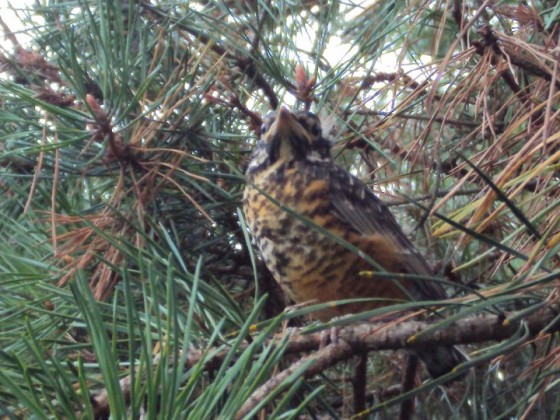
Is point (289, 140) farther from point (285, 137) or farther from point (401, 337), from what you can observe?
point (401, 337)

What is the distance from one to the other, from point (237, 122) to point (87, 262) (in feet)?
2.03

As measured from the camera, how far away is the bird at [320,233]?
6.19 feet

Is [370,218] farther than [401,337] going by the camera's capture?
Yes

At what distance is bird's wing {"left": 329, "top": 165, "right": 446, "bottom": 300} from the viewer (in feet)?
6.47

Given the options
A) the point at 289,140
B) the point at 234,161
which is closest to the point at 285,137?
the point at 289,140

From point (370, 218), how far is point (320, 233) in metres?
0.26

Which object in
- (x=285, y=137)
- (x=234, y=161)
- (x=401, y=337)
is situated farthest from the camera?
(x=285, y=137)

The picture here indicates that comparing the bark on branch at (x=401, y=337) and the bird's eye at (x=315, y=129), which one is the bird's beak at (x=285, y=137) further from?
the bark on branch at (x=401, y=337)

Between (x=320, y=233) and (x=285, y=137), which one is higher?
(x=285, y=137)

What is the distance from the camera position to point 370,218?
203cm

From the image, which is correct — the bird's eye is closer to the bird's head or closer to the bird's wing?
the bird's head

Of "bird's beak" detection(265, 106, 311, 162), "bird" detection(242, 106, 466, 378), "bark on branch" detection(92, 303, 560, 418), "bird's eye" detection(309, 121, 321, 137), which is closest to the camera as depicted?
"bark on branch" detection(92, 303, 560, 418)

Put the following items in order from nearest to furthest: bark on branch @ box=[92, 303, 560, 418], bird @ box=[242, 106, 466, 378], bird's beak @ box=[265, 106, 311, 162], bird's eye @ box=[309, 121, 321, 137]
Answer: bark on branch @ box=[92, 303, 560, 418] < bird @ box=[242, 106, 466, 378] < bird's beak @ box=[265, 106, 311, 162] < bird's eye @ box=[309, 121, 321, 137]

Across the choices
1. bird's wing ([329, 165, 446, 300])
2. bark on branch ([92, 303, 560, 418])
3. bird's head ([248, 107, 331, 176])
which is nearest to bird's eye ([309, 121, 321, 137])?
bird's head ([248, 107, 331, 176])
